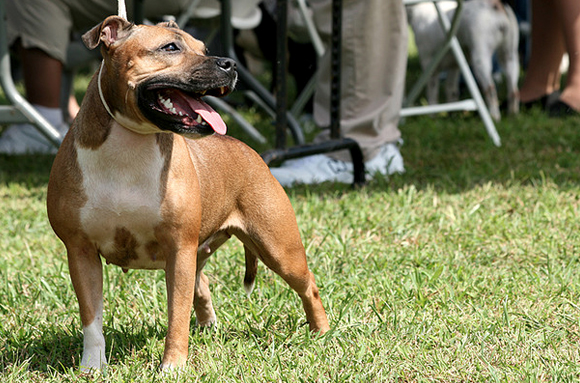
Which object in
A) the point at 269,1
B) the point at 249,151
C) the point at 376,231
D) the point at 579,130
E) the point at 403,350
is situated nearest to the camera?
the point at 403,350

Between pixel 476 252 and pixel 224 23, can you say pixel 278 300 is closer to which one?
pixel 476 252

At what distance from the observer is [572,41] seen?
4051mm

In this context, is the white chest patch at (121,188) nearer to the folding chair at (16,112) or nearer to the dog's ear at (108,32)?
the dog's ear at (108,32)

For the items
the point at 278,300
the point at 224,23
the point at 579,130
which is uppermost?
the point at 224,23

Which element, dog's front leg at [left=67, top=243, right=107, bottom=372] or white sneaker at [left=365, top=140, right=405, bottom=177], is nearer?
dog's front leg at [left=67, top=243, right=107, bottom=372]

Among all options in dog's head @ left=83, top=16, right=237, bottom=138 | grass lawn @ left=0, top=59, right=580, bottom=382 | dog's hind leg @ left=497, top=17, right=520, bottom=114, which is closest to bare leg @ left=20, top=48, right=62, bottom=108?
grass lawn @ left=0, top=59, right=580, bottom=382

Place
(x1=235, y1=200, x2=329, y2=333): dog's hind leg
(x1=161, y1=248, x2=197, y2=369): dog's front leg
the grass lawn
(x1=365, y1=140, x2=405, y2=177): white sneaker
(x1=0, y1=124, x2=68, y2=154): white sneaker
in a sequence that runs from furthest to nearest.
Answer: (x1=0, y1=124, x2=68, y2=154): white sneaker
(x1=365, y1=140, x2=405, y2=177): white sneaker
(x1=235, y1=200, x2=329, y2=333): dog's hind leg
the grass lawn
(x1=161, y1=248, x2=197, y2=369): dog's front leg

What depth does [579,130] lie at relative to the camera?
5.46m

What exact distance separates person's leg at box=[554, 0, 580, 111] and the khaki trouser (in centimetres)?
84

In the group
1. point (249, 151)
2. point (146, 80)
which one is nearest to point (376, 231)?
point (249, 151)

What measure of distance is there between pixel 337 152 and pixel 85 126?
2572mm

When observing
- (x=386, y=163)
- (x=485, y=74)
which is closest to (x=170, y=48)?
(x=386, y=163)

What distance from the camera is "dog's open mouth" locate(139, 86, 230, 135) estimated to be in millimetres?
1781

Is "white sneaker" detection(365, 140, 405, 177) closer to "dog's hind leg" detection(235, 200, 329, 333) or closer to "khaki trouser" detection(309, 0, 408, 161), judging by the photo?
"khaki trouser" detection(309, 0, 408, 161)
